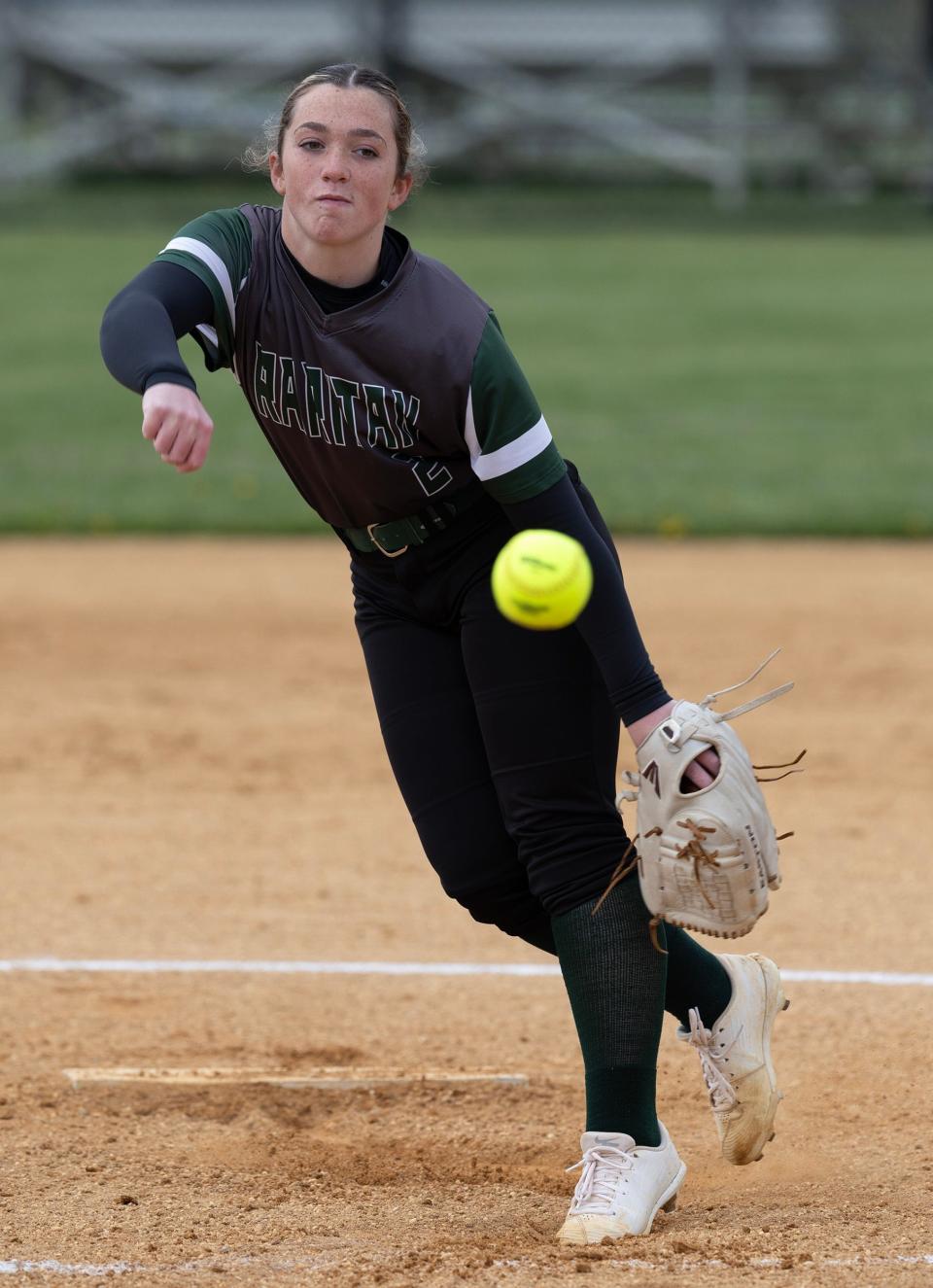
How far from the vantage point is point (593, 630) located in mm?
3004

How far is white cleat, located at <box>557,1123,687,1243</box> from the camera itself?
119 inches

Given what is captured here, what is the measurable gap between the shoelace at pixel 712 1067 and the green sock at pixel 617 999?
0.70 ft

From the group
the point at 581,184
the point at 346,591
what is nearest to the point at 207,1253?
the point at 346,591

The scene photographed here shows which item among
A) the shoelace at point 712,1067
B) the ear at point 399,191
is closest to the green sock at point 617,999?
the shoelace at point 712,1067

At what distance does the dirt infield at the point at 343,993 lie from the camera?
3.08m

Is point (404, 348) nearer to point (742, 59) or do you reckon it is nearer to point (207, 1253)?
point (207, 1253)

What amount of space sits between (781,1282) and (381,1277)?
64 cm

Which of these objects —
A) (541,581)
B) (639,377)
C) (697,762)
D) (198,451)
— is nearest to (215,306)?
(198,451)

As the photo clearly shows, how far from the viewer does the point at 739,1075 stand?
3346 mm

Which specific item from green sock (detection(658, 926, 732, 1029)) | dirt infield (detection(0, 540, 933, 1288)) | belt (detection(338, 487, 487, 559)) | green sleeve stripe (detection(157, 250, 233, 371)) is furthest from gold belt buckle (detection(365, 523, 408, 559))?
dirt infield (detection(0, 540, 933, 1288))

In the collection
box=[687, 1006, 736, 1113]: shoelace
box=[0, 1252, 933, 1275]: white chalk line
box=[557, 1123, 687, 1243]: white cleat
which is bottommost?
box=[0, 1252, 933, 1275]: white chalk line

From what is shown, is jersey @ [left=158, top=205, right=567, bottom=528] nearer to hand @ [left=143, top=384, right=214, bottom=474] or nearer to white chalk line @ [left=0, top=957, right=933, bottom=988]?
hand @ [left=143, top=384, right=214, bottom=474]

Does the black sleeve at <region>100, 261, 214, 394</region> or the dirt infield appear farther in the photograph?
the dirt infield

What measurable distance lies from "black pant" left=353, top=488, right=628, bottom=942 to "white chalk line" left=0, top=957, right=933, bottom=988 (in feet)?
4.20
